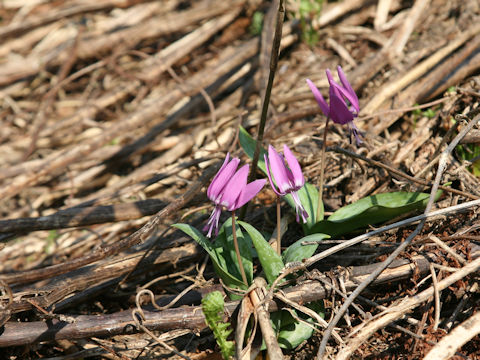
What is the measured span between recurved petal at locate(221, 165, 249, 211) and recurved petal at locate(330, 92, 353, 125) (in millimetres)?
428

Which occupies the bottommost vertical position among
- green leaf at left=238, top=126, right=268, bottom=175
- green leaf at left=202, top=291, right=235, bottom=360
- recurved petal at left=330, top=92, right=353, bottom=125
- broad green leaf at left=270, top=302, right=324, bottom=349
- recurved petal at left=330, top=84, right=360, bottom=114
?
broad green leaf at left=270, top=302, right=324, bottom=349

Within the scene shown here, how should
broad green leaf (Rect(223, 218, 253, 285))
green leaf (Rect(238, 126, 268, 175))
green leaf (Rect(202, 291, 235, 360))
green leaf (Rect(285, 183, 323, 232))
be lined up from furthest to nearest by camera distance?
1. green leaf (Rect(238, 126, 268, 175))
2. green leaf (Rect(285, 183, 323, 232))
3. broad green leaf (Rect(223, 218, 253, 285))
4. green leaf (Rect(202, 291, 235, 360))

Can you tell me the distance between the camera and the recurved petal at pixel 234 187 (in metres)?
1.45

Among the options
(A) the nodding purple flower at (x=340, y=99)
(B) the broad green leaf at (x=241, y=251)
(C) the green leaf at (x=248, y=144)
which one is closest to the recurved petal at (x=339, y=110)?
(A) the nodding purple flower at (x=340, y=99)

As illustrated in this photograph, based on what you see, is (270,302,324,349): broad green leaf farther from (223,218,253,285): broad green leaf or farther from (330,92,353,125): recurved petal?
(330,92,353,125): recurved petal

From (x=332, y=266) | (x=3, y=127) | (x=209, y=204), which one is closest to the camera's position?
(x=332, y=266)

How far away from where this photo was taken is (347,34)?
364 cm

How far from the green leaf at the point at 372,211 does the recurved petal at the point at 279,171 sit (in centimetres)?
38

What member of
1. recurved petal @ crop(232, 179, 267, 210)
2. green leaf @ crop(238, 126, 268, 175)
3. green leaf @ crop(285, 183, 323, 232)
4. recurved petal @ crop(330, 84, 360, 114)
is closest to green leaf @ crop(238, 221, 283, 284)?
recurved petal @ crop(232, 179, 267, 210)

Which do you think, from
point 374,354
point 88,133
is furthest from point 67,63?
point 374,354

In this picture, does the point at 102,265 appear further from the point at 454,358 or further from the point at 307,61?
the point at 307,61

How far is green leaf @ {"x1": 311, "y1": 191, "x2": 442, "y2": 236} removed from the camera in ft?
5.74

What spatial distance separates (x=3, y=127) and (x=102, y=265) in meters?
2.51

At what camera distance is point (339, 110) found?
1647 millimetres
